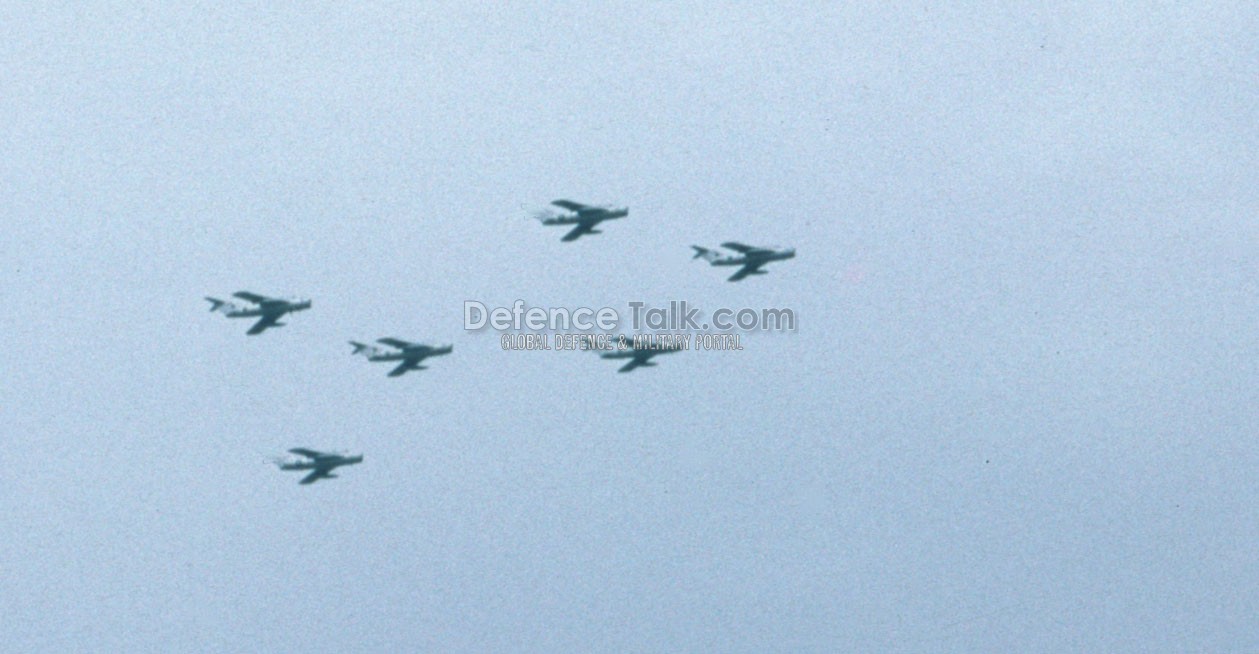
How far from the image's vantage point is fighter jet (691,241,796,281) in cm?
18625

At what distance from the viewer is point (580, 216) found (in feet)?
595

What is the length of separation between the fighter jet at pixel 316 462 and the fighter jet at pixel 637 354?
77.7 ft

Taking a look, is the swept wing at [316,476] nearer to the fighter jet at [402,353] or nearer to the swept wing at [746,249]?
the fighter jet at [402,353]

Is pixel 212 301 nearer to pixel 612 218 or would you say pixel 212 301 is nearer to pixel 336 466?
pixel 336 466

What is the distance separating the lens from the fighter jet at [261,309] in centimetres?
18188

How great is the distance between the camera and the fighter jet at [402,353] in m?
185

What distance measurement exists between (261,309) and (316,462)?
47.4 ft

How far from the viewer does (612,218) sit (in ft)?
597

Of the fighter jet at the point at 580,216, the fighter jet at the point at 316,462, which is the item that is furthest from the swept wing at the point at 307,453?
the fighter jet at the point at 580,216

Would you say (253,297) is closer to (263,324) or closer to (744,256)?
(263,324)

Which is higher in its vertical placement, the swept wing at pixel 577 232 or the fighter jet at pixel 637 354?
the swept wing at pixel 577 232

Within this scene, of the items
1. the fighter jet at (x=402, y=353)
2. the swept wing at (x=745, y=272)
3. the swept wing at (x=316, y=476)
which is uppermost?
the swept wing at (x=745, y=272)

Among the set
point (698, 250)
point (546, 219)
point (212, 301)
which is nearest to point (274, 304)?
point (212, 301)

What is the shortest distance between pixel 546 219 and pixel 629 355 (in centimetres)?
1577
